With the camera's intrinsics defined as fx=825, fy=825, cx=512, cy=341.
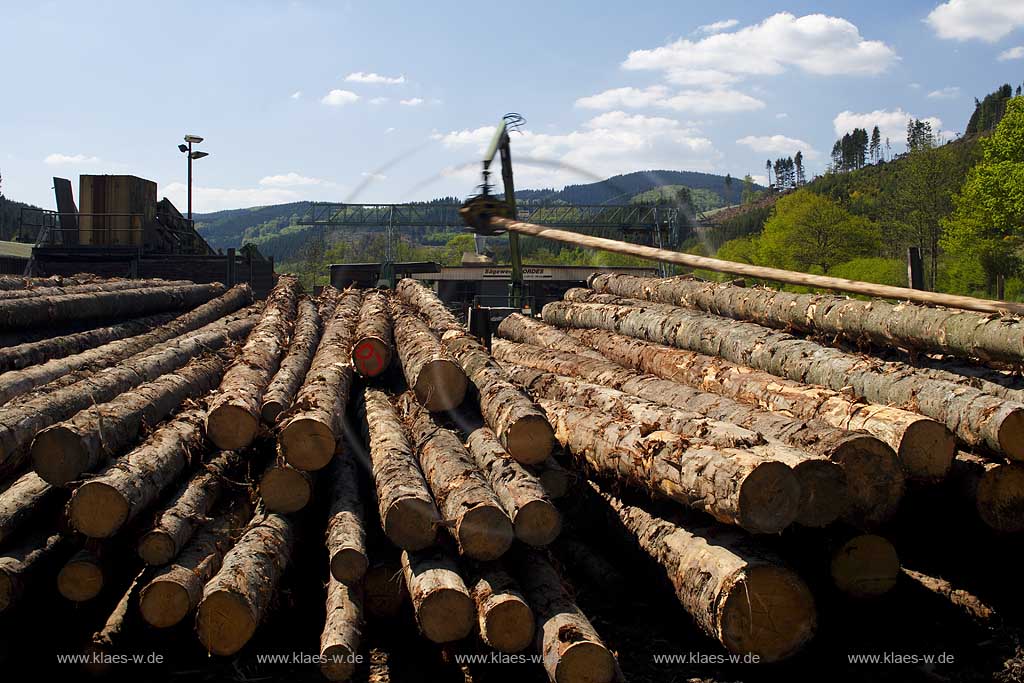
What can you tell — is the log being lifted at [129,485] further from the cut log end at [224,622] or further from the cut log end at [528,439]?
the cut log end at [528,439]

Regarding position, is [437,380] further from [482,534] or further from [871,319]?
[871,319]

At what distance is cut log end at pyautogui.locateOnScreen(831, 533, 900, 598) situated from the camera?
18.9ft

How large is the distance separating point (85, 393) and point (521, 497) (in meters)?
4.37

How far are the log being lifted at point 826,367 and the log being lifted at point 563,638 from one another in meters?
3.14

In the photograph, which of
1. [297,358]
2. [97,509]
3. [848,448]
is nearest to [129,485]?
[97,509]

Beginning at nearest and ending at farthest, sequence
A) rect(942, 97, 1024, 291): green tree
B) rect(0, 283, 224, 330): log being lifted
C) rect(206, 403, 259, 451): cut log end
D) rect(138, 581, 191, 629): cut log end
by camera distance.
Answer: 1. rect(138, 581, 191, 629): cut log end
2. rect(206, 403, 259, 451): cut log end
3. rect(0, 283, 224, 330): log being lifted
4. rect(942, 97, 1024, 291): green tree

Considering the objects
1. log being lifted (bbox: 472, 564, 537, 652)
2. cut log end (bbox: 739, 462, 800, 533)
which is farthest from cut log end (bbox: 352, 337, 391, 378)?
cut log end (bbox: 739, 462, 800, 533)

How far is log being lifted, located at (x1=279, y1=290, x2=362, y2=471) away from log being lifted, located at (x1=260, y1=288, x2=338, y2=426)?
0.17 m

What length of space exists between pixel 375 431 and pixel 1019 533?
5.12m

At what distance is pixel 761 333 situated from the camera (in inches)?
346

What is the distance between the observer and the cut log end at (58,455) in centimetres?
607

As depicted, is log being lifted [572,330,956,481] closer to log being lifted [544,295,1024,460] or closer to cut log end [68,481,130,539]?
log being lifted [544,295,1024,460]

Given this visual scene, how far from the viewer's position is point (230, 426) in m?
6.82

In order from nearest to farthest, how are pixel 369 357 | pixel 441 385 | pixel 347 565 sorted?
pixel 347 565, pixel 441 385, pixel 369 357
